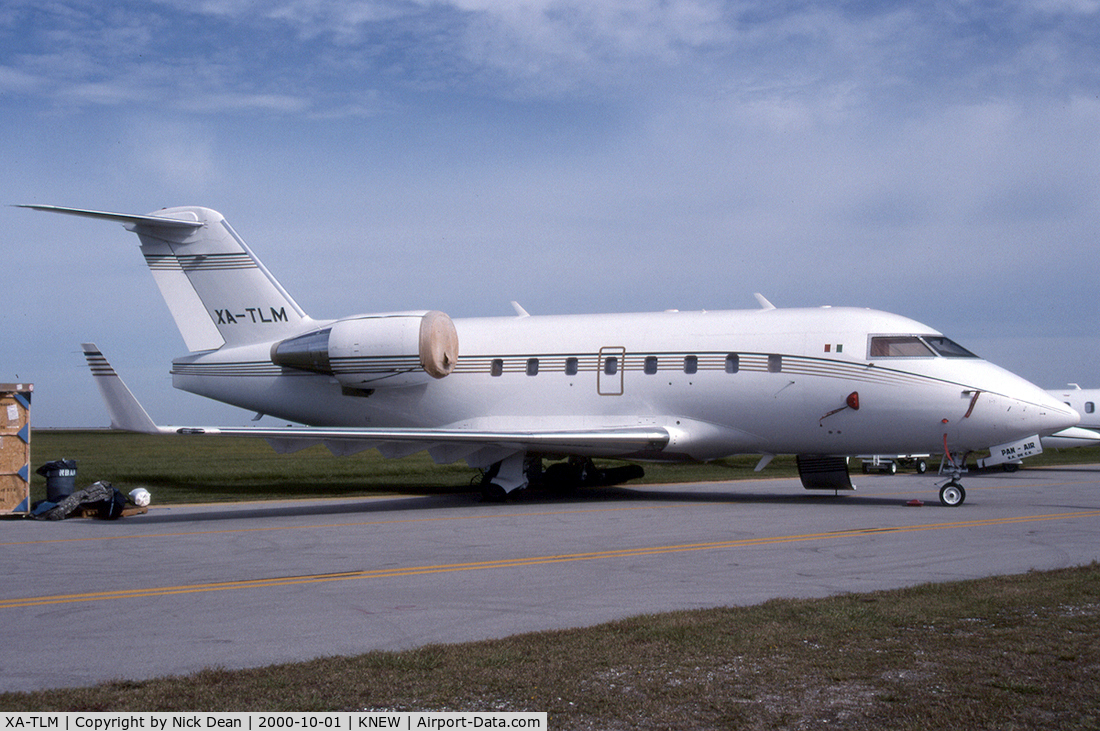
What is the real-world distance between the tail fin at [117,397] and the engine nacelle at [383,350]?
478 cm

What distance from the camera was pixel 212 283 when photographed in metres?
21.6

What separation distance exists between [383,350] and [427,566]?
9.81 metres

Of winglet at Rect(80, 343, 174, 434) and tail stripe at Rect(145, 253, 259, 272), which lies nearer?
winglet at Rect(80, 343, 174, 434)

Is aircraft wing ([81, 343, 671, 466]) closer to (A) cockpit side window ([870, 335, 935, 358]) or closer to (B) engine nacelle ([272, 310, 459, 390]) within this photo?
(B) engine nacelle ([272, 310, 459, 390])

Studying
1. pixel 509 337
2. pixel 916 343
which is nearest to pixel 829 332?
pixel 916 343

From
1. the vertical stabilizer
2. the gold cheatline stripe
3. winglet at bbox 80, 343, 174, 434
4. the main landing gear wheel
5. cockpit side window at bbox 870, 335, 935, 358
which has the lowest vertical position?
the gold cheatline stripe

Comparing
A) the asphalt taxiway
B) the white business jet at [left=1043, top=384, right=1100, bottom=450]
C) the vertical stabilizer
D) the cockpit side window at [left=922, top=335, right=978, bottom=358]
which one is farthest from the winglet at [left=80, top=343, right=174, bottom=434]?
the white business jet at [left=1043, top=384, right=1100, bottom=450]

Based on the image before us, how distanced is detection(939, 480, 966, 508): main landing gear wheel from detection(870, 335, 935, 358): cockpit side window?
2482mm

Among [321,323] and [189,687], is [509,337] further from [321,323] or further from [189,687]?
[189,687]

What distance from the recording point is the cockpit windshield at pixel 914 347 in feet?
56.3

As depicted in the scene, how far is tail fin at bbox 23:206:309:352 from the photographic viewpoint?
841 inches

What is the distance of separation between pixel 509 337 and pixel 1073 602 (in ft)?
46.1

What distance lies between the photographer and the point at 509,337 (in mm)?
20391

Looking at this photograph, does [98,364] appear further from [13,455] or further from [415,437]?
[415,437]
